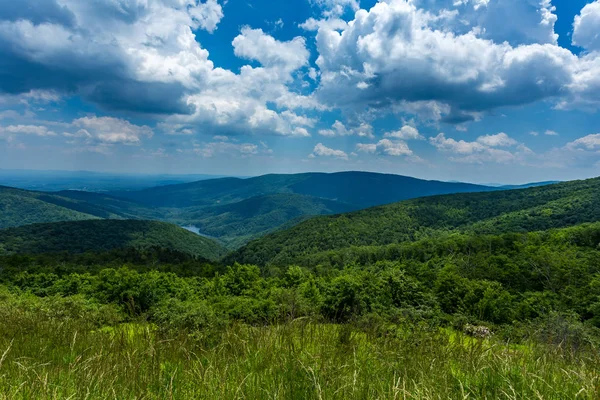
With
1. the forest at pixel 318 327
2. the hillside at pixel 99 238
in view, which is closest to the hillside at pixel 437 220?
the forest at pixel 318 327

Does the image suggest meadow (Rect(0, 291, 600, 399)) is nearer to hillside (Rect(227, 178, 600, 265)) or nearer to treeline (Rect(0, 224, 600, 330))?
treeline (Rect(0, 224, 600, 330))

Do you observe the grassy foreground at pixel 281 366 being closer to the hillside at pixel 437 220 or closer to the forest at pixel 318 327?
the forest at pixel 318 327

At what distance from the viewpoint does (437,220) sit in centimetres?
16362

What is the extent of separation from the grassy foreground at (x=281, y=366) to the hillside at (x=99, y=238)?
130385 millimetres

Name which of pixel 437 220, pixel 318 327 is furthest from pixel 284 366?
pixel 437 220

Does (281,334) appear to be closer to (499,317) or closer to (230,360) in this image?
(230,360)

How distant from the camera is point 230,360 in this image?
3031 mm

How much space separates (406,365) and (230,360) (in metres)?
1.75

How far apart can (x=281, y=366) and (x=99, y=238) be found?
182753mm

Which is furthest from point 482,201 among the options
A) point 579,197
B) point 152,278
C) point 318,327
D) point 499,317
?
point 318,327

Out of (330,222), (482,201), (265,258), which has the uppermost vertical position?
(482,201)

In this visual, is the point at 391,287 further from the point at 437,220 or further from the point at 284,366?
the point at 437,220

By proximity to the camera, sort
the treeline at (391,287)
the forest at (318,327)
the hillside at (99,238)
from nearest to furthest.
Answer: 1. the forest at (318,327)
2. the treeline at (391,287)
3. the hillside at (99,238)

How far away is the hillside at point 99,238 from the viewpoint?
411 feet
